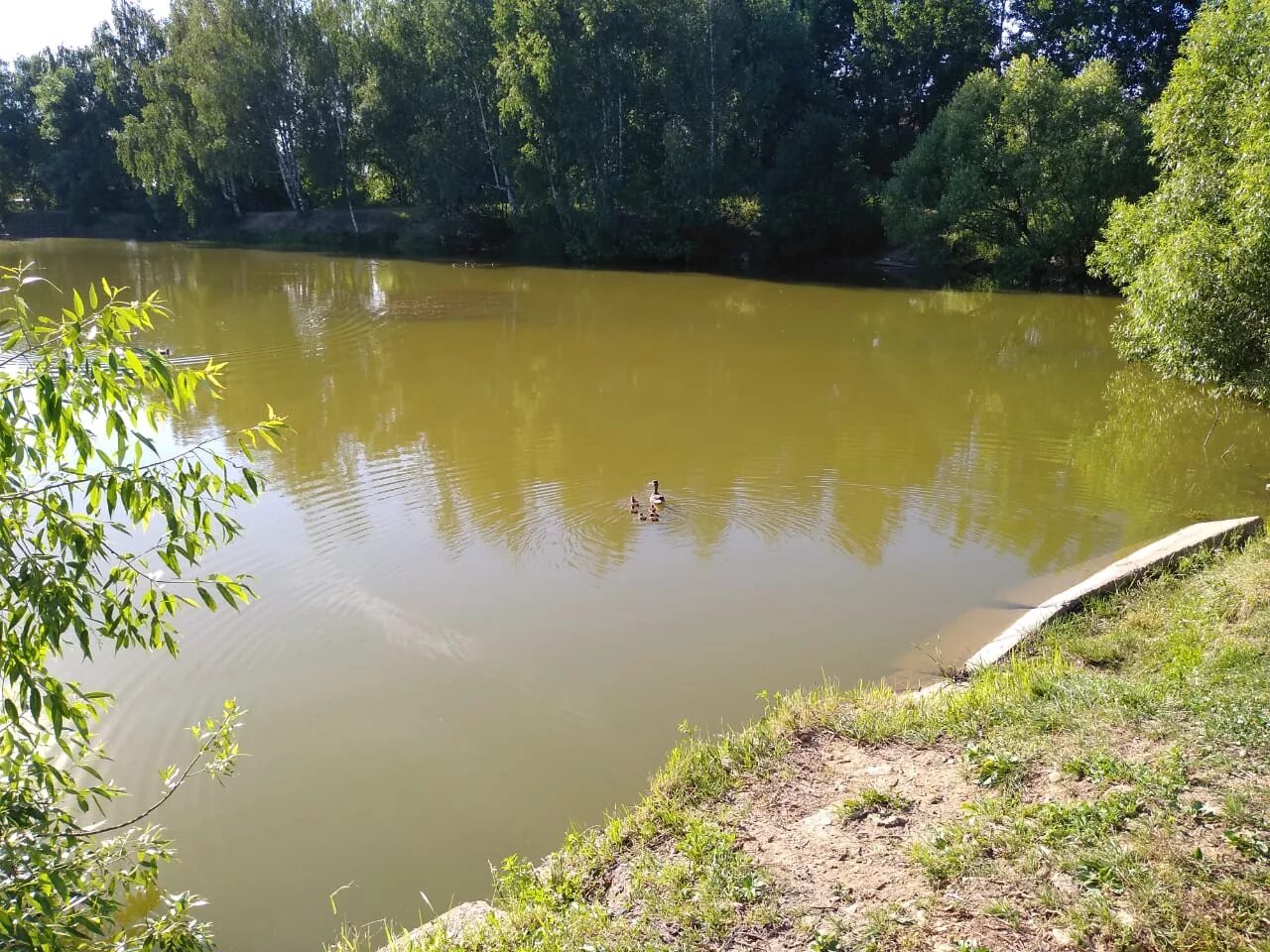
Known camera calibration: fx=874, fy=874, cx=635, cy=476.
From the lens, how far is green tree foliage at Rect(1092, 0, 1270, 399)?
1306 centimetres

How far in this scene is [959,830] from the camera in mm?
4441

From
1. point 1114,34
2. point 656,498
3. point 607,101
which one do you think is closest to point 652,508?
point 656,498

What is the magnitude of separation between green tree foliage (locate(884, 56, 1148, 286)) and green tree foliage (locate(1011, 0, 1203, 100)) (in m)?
8.71

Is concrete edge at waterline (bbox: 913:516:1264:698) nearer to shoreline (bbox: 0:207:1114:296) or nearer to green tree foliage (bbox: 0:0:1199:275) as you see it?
shoreline (bbox: 0:207:1114:296)

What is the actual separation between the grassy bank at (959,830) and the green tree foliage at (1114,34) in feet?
128

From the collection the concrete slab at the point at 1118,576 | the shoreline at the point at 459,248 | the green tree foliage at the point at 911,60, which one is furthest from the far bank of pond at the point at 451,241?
the concrete slab at the point at 1118,576

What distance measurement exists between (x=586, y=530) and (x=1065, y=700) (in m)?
6.05

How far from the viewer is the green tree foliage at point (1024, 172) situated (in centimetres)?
2788

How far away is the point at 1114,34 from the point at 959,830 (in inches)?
1710

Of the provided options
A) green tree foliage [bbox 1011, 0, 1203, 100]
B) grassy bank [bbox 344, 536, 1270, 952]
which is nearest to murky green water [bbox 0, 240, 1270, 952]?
grassy bank [bbox 344, 536, 1270, 952]

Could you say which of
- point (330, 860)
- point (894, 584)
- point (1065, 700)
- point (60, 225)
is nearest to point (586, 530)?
point (894, 584)

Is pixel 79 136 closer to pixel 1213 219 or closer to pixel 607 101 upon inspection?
pixel 607 101

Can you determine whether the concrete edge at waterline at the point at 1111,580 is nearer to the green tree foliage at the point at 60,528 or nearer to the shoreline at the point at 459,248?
the green tree foliage at the point at 60,528

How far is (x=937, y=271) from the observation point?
33625 mm
